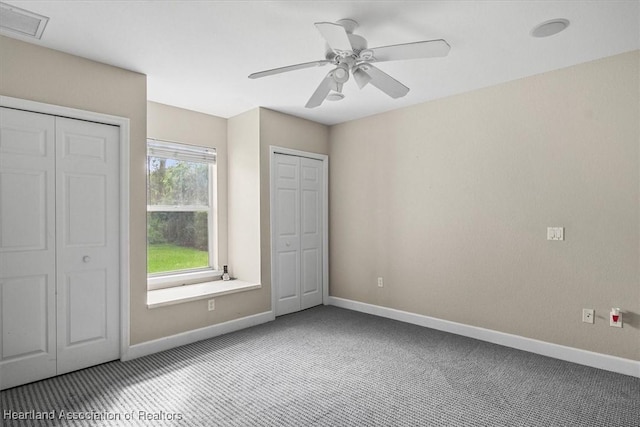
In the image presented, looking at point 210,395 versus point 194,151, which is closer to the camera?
point 210,395

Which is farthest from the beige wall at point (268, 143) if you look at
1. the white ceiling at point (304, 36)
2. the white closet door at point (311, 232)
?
the white ceiling at point (304, 36)

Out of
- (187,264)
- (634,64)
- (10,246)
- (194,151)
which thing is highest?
(634,64)

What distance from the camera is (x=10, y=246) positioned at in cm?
256

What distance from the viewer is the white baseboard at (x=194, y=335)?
3.14m

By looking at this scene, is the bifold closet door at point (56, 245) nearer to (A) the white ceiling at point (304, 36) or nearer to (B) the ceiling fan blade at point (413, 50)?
(A) the white ceiling at point (304, 36)

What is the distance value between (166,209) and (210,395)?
7.65ft

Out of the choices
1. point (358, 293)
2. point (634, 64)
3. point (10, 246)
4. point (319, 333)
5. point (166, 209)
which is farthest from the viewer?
point (358, 293)

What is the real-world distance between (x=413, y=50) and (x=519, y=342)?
284 centimetres

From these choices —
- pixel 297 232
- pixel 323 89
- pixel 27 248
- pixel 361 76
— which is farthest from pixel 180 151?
pixel 361 76

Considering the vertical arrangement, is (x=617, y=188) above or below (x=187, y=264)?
above

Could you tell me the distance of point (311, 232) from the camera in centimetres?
484

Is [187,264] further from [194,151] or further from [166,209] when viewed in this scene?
[194,151]

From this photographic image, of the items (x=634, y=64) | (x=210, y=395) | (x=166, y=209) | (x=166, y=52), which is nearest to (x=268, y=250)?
(x=166, y=209)

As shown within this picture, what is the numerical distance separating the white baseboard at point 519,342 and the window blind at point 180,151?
2769 mm
